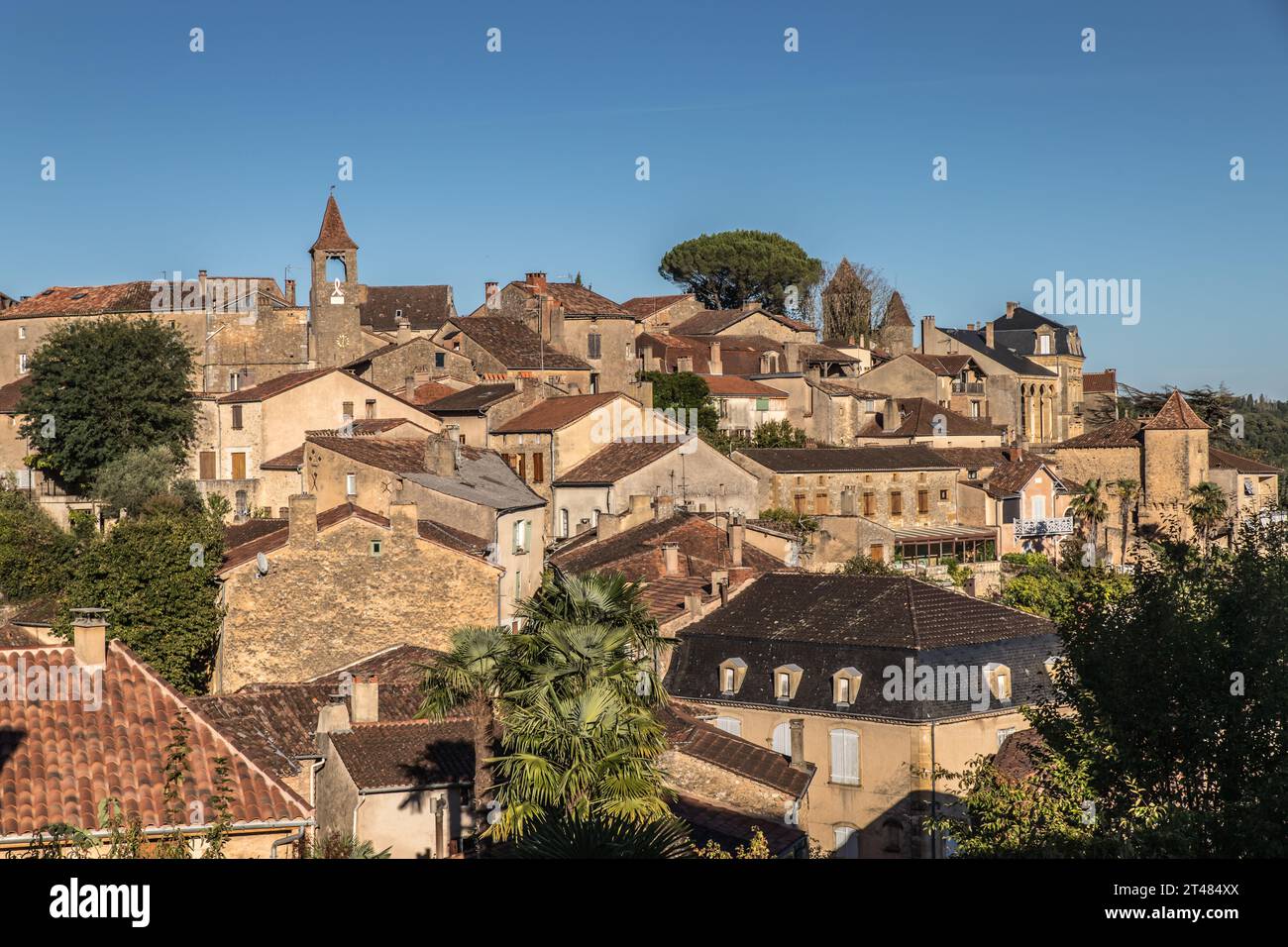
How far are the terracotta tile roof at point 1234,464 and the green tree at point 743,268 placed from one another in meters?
32.3

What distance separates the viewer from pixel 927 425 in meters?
59.8

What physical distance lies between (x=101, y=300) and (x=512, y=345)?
750 inches

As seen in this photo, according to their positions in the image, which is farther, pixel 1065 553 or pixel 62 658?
pixel 1065 553

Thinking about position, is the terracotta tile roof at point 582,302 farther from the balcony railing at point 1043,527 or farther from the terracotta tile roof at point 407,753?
the terracotta tile roof at point 407,753

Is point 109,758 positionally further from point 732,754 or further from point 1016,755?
point 1016,755

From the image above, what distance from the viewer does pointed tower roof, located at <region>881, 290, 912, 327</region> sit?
8356 cm

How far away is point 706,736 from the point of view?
918 inches

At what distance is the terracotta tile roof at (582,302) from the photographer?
62.0 m

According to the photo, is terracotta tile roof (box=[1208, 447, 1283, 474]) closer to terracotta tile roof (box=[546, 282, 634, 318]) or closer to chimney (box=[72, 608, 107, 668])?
terracotta tile roof (box=[546, 282, 634, 318])

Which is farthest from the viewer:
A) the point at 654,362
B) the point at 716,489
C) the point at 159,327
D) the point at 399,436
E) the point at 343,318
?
the point at 654,362

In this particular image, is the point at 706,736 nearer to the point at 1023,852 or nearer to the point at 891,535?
the point at 1023,852

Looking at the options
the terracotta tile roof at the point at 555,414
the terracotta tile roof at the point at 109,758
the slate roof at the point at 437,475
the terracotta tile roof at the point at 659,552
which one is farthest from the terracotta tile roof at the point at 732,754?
the terracotta tile roof at the point at 555,414
